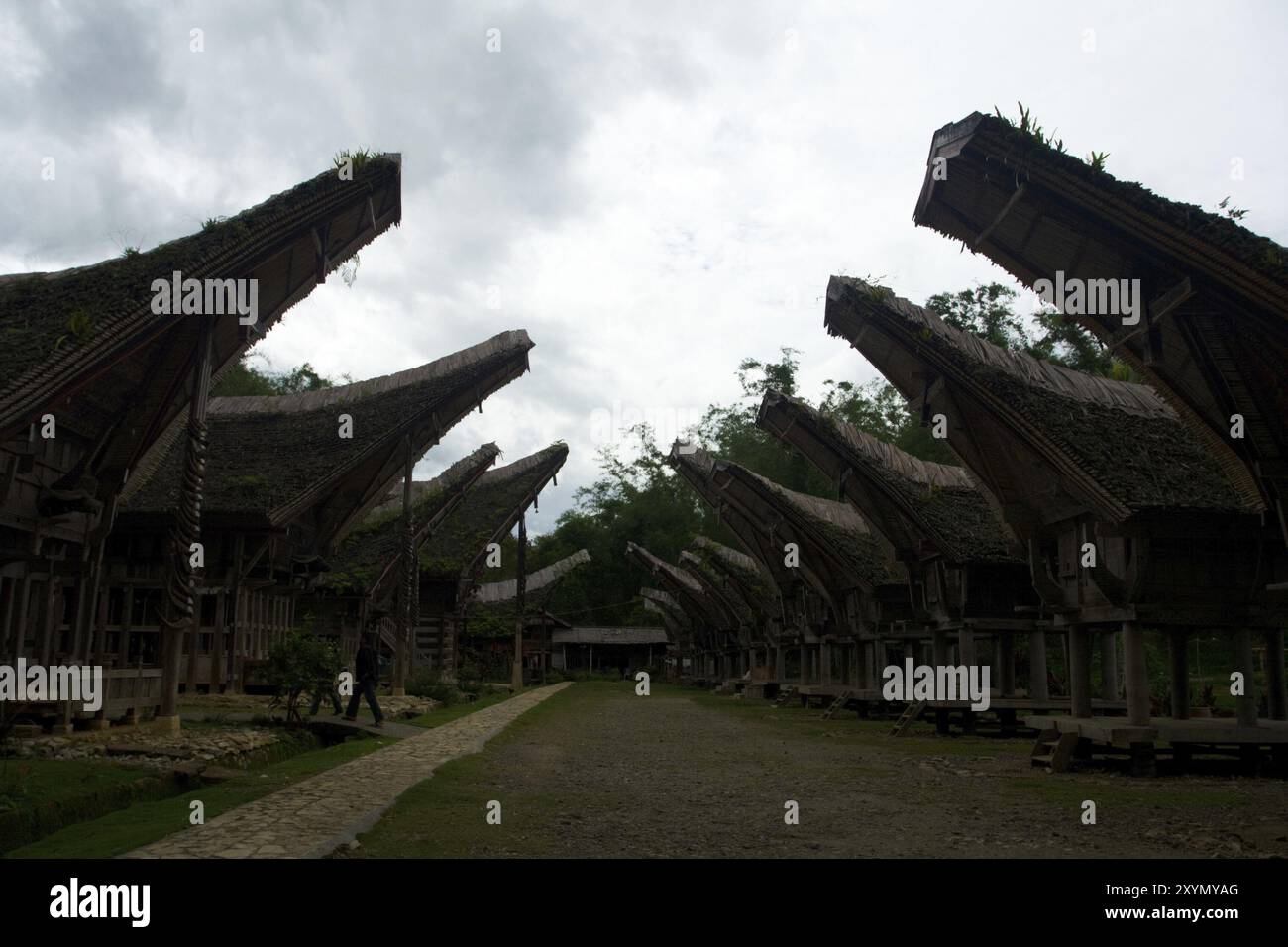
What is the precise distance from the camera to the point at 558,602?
6406 cm

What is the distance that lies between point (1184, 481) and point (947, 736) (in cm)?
759

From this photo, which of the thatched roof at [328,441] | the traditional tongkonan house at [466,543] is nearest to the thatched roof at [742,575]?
the traditional tongkonan house at [466,543]

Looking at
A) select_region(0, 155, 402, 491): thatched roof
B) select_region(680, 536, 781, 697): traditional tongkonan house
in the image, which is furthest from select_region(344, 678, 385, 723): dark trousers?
select_region(680, 536, 781, 697): traditional tongkonan house

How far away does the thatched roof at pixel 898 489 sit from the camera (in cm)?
1753

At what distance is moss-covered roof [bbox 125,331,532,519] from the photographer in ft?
58.3

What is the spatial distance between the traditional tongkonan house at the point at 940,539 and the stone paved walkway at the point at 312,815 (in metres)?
9.64

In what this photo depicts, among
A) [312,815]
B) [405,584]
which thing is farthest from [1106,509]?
[405,584]

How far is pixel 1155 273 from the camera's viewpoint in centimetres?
927
